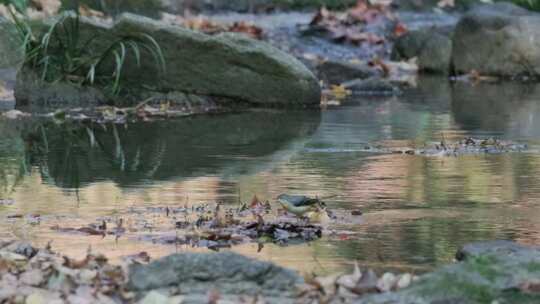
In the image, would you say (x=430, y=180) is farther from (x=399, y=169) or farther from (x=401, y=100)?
(x=401, y=100)

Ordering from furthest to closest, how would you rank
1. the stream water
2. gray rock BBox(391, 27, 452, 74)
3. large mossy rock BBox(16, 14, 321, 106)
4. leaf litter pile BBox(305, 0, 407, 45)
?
leaf litter pile BBox(305, 0, 407, 45) < gray rock BBox(391, 27, 452, 74) < large mossy rock BBox(16, 14, 321, 106) < the stream water

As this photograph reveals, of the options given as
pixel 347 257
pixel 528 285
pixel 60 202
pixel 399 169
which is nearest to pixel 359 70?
pixel 399 169

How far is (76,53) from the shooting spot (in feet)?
48.5

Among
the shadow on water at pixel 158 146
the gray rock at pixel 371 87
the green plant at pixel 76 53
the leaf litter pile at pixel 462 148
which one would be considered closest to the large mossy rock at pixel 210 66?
the green plant at pixel 76 53

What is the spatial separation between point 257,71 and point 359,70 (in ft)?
15.5

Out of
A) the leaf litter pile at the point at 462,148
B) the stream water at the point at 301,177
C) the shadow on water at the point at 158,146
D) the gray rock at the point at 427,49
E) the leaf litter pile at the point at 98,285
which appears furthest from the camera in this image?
the gray rock at the point at 427,49

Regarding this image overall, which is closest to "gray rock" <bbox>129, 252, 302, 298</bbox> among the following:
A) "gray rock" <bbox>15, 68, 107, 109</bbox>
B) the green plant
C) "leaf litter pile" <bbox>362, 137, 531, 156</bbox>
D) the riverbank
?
the riverbank

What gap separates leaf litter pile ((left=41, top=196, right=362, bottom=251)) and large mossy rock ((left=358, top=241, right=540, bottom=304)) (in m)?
1.55

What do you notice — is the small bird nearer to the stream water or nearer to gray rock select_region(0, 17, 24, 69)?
the stream water

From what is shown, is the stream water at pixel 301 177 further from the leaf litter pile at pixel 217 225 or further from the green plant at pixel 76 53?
the green plant at pixel 76 53

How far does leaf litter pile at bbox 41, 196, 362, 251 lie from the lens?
268 inches

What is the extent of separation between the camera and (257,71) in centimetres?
1470

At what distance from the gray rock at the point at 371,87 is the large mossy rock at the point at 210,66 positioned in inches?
117

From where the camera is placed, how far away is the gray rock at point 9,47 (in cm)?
1451
